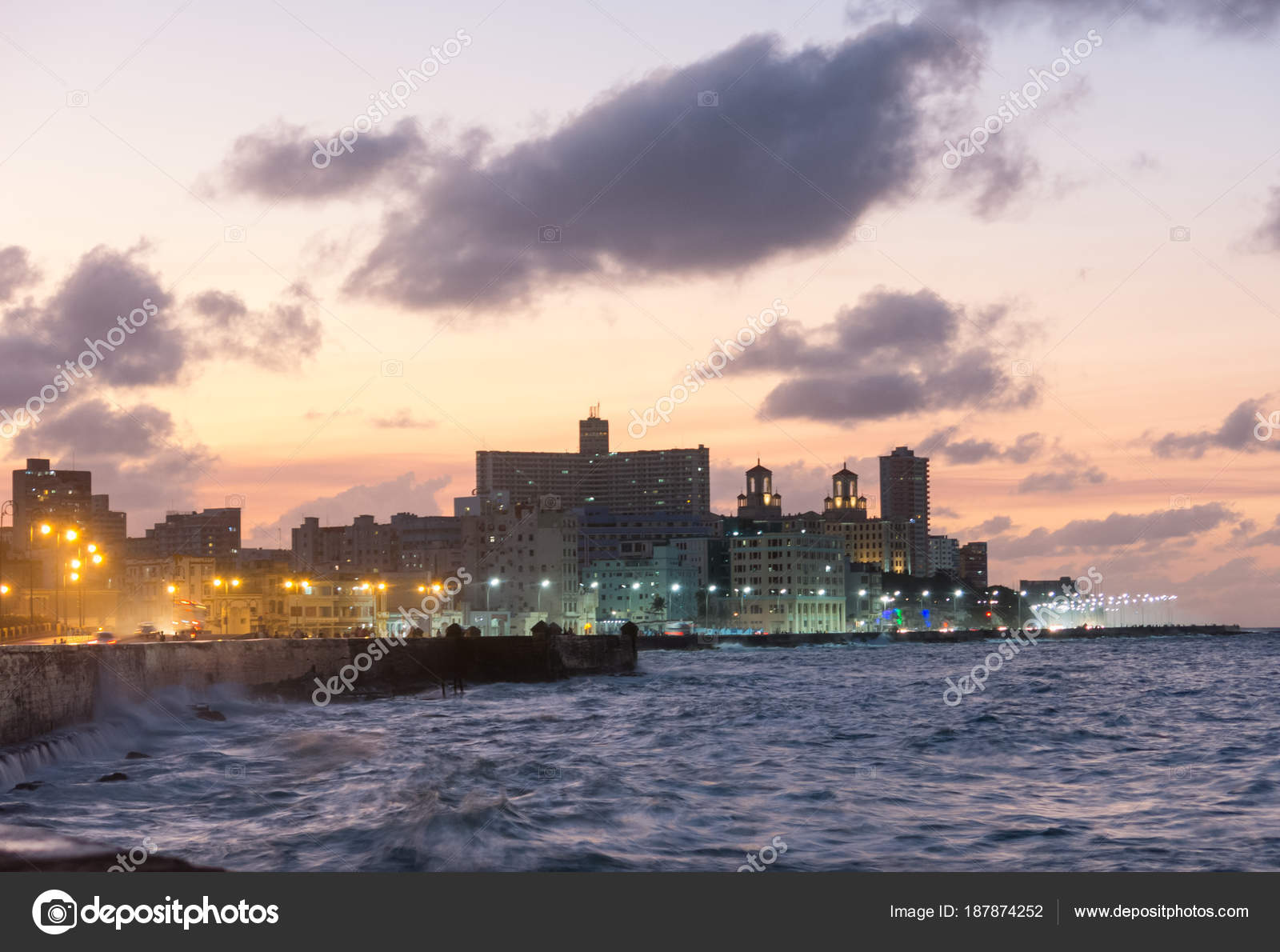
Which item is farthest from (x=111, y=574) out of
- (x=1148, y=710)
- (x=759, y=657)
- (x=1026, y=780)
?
(x=1026, y=780)

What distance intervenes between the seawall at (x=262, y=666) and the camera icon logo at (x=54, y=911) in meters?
24.2

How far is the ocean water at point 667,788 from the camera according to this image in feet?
84.3

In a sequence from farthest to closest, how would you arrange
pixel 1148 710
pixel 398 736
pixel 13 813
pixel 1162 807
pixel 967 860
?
pixel 1148 710 → pixel 398 736 → pixel 1162 807 → pixel 13 813 → pixel 967 860

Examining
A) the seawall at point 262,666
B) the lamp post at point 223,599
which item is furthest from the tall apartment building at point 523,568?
the seawall at point 262,666

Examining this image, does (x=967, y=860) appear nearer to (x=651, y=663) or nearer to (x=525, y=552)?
(x=651, y=663)

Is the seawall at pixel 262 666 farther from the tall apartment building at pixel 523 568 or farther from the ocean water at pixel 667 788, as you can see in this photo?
the tall apartment building at pixel 523 568

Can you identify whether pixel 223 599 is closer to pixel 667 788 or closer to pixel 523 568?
pixel 523 568

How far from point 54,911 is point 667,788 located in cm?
2301

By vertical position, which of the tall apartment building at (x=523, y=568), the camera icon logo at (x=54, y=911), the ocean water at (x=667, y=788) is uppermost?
the tall apartment building at (x=523, y=568)

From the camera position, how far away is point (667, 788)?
35.4 meters

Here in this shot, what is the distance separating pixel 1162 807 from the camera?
105 ft

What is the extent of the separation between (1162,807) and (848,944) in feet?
69.9

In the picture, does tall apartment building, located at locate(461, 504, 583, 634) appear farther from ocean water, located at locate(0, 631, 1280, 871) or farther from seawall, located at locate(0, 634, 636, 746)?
ocean water, located at locate(0, 631, 1280, 871)

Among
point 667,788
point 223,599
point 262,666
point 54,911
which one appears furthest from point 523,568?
point 54,911
